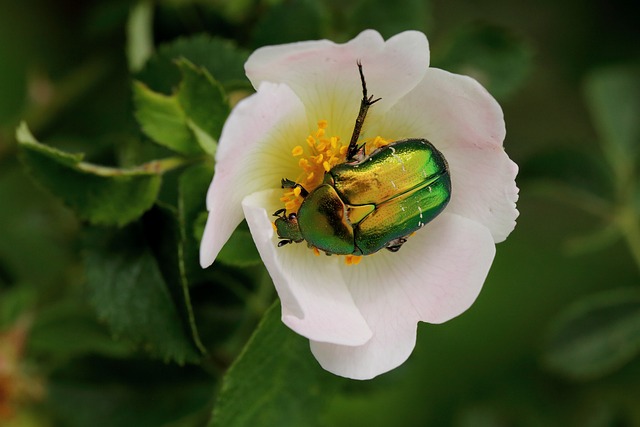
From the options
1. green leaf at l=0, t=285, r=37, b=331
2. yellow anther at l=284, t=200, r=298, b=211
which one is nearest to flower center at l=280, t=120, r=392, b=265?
yellow anther at l=284, t=200, r=298, b=211

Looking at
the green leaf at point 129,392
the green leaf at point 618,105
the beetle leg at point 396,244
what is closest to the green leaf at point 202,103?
the beetle leg at point 396,244

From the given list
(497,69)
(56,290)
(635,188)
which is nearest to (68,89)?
(56,290)

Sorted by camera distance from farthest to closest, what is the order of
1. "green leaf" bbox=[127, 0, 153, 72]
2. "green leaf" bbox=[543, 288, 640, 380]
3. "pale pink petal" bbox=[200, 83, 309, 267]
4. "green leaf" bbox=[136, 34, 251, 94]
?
"green leaf" bbox=[543, 288, 640, 380] < "green leaf" bbox=[127, 0, 153, 72] < "green leaf" bbox=[136, 34, 251, 94] < "pale pink petal" bbox=[200, 83, 309, 267]

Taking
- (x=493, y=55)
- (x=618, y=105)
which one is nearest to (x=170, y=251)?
(x=493, y=55)

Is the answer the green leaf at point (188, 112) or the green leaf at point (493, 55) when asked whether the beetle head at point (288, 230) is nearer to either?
the green leaf at point (188, 112)

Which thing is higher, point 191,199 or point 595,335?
point 191,199

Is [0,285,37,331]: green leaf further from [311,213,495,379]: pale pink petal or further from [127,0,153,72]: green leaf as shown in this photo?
[311,213,495,379]: pale pink petal

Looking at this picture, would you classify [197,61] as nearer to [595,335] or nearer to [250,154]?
[250,154]

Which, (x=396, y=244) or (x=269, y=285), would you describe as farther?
(x=269, y=285)
